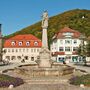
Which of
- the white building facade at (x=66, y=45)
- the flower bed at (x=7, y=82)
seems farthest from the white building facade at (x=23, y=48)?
the flower bed at (x=7, y=82)

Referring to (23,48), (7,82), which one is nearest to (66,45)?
(23,48)

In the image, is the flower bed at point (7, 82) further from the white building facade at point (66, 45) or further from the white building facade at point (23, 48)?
the white building facade at point (23, 48)

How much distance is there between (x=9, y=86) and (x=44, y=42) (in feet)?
45.0

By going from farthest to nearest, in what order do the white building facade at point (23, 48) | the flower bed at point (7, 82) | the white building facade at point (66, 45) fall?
the white building facade at point (23, 48)
the white building facade at point (66, 45)
the flower bed at point (7, 82)

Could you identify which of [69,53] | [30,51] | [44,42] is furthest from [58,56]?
[44,42]

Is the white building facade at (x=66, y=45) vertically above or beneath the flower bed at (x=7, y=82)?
above

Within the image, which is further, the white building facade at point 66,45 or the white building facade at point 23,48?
the white building facade at point 23,48

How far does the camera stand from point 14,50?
101 m

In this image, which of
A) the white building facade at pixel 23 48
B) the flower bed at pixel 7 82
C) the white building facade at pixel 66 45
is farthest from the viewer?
→ the white building facade at pixel 23 48

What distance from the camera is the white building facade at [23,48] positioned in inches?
3932

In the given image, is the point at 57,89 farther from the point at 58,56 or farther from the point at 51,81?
the point at 58,56

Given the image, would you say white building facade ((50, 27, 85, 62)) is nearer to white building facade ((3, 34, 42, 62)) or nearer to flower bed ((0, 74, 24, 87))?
white building facade ((3, 34, 42, 62))

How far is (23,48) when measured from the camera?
331ft

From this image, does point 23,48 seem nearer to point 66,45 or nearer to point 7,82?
point 66,45
